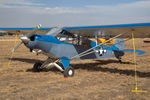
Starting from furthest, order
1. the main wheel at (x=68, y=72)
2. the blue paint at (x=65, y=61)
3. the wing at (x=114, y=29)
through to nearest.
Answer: the blue paint at (x=65, y=61), the main wheel at (x=68, y=72), the wing at (x=114, y=29)

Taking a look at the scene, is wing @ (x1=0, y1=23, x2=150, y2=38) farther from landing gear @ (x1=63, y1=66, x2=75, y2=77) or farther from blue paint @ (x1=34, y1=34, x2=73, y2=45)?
landing gear @ (x1=63, y1=66, x2=75, y2=77)

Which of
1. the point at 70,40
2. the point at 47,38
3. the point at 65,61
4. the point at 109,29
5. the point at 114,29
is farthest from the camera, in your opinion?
the point at 70,40

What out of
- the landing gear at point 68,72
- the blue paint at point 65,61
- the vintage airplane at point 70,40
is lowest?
the landing gear at point 68,72

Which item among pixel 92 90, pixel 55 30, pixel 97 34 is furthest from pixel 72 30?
pixel 92 90

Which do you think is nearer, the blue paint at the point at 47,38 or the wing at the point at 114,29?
the wing at the point at 114,29

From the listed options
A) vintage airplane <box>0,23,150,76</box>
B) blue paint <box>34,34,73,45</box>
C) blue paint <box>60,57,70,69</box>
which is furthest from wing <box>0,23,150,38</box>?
blue paint <box>60,57,70,69</box>

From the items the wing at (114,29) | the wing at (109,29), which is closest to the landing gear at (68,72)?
the wing at (109,29)

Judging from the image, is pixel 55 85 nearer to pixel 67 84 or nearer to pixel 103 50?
pixel 67 84

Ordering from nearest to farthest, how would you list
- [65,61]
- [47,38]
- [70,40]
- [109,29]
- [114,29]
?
[47,38]
[114,29]
[109,29]
[65,61]
[70,40]

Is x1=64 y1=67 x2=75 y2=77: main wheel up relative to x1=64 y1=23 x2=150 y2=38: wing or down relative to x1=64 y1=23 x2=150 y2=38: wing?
down

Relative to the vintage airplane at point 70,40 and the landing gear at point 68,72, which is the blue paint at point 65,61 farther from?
the landing gear at point 68,72

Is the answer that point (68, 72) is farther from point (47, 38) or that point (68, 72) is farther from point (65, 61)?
point (47, 38)

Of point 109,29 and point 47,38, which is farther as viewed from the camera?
point 109,29

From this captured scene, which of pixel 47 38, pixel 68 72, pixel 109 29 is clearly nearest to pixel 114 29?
pixel 109 29
